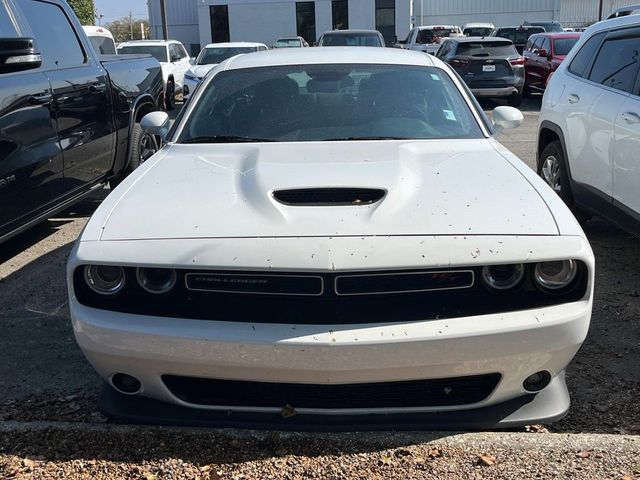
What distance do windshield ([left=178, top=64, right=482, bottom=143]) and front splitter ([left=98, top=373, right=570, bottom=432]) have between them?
164 cm

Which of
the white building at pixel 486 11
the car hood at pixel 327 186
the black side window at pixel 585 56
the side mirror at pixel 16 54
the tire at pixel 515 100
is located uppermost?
the white building at pixel 486 11

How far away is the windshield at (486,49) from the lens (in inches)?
621

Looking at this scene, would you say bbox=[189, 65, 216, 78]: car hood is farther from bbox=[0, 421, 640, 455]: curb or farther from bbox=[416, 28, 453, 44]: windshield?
bbox=[0, 421, 640, 455]: curb

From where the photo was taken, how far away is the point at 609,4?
47.4m

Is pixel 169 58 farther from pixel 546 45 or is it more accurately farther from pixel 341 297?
pixel 341 297

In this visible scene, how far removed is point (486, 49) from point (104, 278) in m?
14.6

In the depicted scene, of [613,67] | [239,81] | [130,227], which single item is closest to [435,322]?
[130,227]

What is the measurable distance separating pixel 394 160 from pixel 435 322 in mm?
1090

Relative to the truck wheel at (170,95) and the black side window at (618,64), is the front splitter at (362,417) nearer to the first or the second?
the black side window at (618,64)

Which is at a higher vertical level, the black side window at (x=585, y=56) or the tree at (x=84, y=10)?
the tree at (x=84, y=10)

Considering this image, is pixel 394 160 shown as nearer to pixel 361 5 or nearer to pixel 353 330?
pixel 353 330

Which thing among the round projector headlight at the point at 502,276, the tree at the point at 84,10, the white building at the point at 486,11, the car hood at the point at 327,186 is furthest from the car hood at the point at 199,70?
the white building at the point at 486,11

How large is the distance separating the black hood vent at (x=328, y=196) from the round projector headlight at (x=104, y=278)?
72cm

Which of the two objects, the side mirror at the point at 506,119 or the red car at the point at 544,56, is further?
the red car at the point at 544,56
